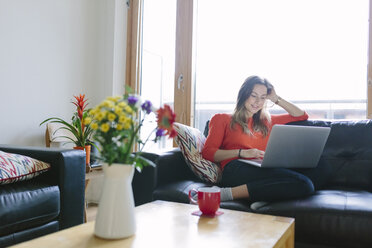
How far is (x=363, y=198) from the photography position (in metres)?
1.57

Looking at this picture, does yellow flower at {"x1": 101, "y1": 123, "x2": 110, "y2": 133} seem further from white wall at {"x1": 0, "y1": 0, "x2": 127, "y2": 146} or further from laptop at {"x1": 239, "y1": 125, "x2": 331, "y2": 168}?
white wall at {"x1": 0, "y1": 0, "x2": 127, "y2": 146}

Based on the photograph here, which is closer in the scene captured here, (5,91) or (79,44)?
(5,91)

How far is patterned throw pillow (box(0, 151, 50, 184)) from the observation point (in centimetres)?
161

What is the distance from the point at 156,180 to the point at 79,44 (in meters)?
1.77

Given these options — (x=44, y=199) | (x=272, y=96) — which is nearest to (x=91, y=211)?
(x=44, y=199)

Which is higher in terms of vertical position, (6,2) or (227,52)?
(6,2)

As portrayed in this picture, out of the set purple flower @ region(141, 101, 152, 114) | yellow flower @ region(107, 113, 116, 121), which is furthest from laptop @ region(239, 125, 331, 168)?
yellow flower @ region(107, 113, 116, 121)

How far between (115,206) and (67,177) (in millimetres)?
981

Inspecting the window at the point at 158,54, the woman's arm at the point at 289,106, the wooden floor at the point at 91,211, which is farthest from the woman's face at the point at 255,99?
the wooden floor at the point at 91,211

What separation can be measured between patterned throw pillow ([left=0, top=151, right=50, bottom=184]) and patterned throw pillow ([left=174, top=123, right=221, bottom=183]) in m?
0.74

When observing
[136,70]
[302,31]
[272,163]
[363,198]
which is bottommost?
[363,198]

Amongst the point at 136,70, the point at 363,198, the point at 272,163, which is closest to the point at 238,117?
the point at 272,163

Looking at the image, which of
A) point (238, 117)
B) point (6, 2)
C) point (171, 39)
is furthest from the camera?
point (171, 39)

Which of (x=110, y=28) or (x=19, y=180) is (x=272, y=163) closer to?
(x=19, y=180)
